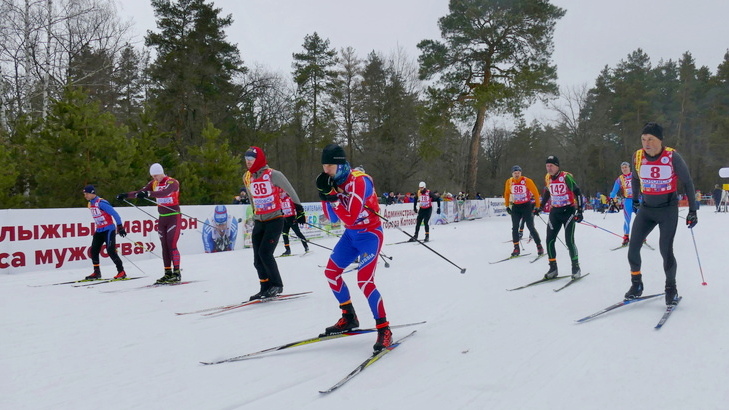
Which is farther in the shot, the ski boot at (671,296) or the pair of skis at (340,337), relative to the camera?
the ski boot at (671,296)

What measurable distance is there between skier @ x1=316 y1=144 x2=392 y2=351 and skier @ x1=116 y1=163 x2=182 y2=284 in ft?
15.1

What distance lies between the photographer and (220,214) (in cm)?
1436

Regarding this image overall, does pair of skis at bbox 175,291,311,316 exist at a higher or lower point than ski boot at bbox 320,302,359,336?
lower

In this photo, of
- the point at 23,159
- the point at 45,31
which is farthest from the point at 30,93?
the point at 23,159

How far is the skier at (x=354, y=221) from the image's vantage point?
4316 mm

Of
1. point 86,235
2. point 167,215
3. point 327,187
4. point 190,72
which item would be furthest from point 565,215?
point 190,72

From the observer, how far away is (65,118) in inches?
537

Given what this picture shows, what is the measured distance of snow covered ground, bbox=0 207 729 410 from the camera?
329 centimetres

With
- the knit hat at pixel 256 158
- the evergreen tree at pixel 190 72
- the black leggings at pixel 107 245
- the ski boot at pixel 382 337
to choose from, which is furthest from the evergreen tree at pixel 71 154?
the ski boot at pixel 382 337

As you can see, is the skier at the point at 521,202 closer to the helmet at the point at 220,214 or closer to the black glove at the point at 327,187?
the black glove at the point at 327,187

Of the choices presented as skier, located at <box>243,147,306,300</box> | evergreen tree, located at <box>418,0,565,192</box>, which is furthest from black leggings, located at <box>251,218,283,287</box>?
evergreen tree, located at <box>418,0,565,192</box>

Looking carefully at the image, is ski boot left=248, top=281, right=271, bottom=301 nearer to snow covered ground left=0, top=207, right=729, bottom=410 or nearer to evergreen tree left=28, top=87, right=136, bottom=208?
snow covered ground left=0, top=207, right=729, bottom=410

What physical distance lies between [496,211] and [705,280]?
25.4 m

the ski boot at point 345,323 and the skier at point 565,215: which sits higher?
the skier at point 565,215
